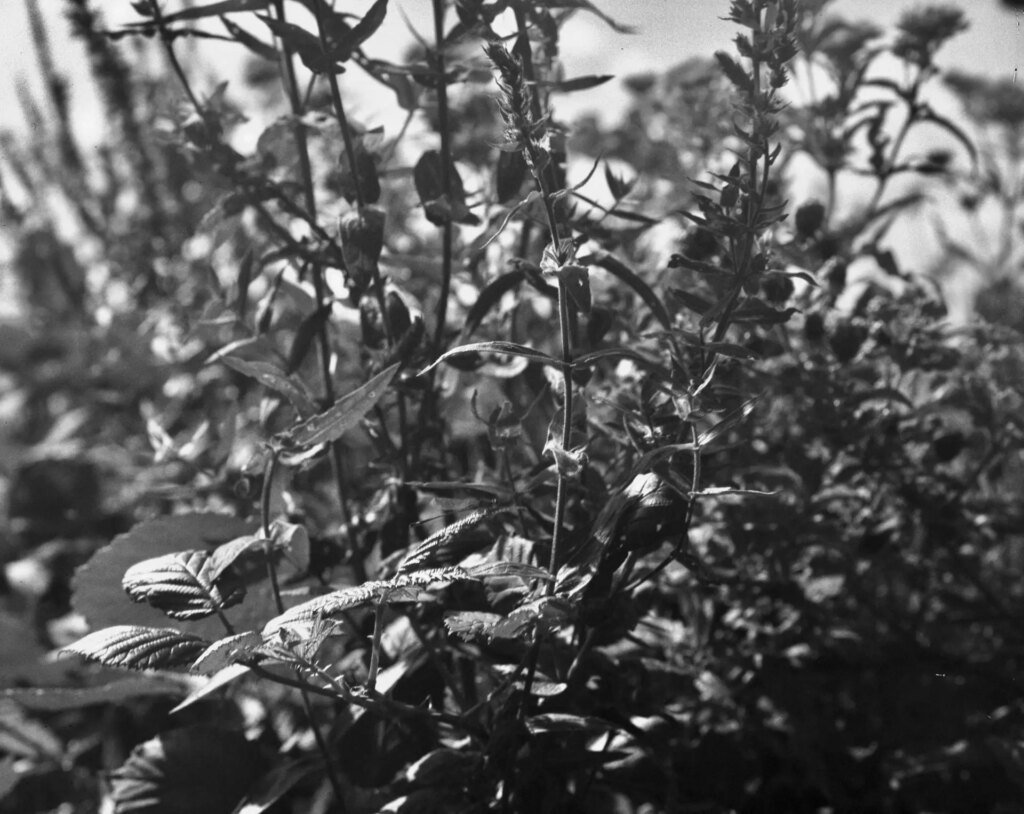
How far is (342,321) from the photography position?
1.27 m

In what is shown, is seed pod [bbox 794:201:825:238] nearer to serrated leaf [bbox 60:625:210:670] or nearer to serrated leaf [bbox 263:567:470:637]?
serrated leaf [bbox 263:567:470:637]

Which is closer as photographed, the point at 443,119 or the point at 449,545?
the point at 449,545

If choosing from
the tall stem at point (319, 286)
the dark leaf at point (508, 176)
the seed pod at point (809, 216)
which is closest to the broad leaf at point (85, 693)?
the tall stem at point (319, 286)

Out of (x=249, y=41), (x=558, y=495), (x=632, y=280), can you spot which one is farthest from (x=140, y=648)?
(x=249, y=41)

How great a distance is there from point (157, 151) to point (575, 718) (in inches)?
86.9

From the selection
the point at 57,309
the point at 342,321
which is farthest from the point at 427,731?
the point at 57,309

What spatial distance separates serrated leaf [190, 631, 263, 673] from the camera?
71 centimetres

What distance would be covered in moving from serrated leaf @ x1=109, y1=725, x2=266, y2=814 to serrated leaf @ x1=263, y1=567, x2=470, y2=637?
403mm

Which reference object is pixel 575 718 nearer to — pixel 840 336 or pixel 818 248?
pixel 840 336

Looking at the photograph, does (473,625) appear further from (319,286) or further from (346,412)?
(319,286)

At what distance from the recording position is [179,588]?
847mm

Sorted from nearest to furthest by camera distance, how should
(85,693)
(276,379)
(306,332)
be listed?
1. (276,379)
2. (306,332)
3. (85,693)

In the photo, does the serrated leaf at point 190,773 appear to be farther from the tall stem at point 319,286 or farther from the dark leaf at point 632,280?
the dark leaf at point 632,280

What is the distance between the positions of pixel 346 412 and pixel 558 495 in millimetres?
166
